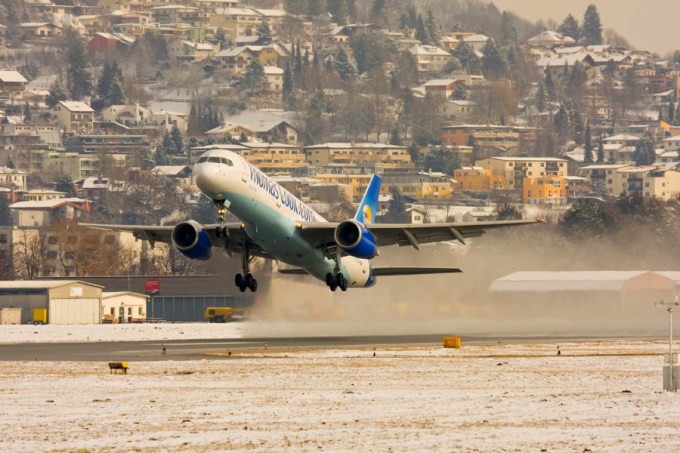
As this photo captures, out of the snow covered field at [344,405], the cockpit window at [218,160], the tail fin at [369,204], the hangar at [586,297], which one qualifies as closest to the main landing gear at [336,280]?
the snow covered field at [344,405]

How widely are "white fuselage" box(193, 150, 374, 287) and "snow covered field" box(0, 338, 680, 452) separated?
625cm

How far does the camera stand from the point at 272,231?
7744 cm

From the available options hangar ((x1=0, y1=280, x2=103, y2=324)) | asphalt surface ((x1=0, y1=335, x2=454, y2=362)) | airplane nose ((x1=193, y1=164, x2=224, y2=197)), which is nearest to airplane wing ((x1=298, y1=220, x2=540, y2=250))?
asphalt surface ((x1=0, y1=335, x2=454, y2=362))

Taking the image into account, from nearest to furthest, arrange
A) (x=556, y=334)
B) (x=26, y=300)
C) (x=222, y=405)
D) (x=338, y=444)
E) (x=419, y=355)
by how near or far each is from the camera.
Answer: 1. (x=338, y=444)
2. (x=222, y=405)
3. (x=419, y=355)
4. (x=556, y=334)
5. (x=26, y=300)

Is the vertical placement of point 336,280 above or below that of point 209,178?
below

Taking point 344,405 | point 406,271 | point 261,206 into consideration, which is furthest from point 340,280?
point 344,405

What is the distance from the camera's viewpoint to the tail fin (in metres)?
98.6

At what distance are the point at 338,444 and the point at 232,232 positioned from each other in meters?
36.8

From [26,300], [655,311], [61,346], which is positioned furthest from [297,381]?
[26,300]

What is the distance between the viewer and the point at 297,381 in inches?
2408

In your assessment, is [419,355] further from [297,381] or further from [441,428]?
[441,428]

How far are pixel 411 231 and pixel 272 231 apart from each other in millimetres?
10522

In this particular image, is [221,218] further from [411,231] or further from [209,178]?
[411,231]

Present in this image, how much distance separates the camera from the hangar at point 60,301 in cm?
14062
